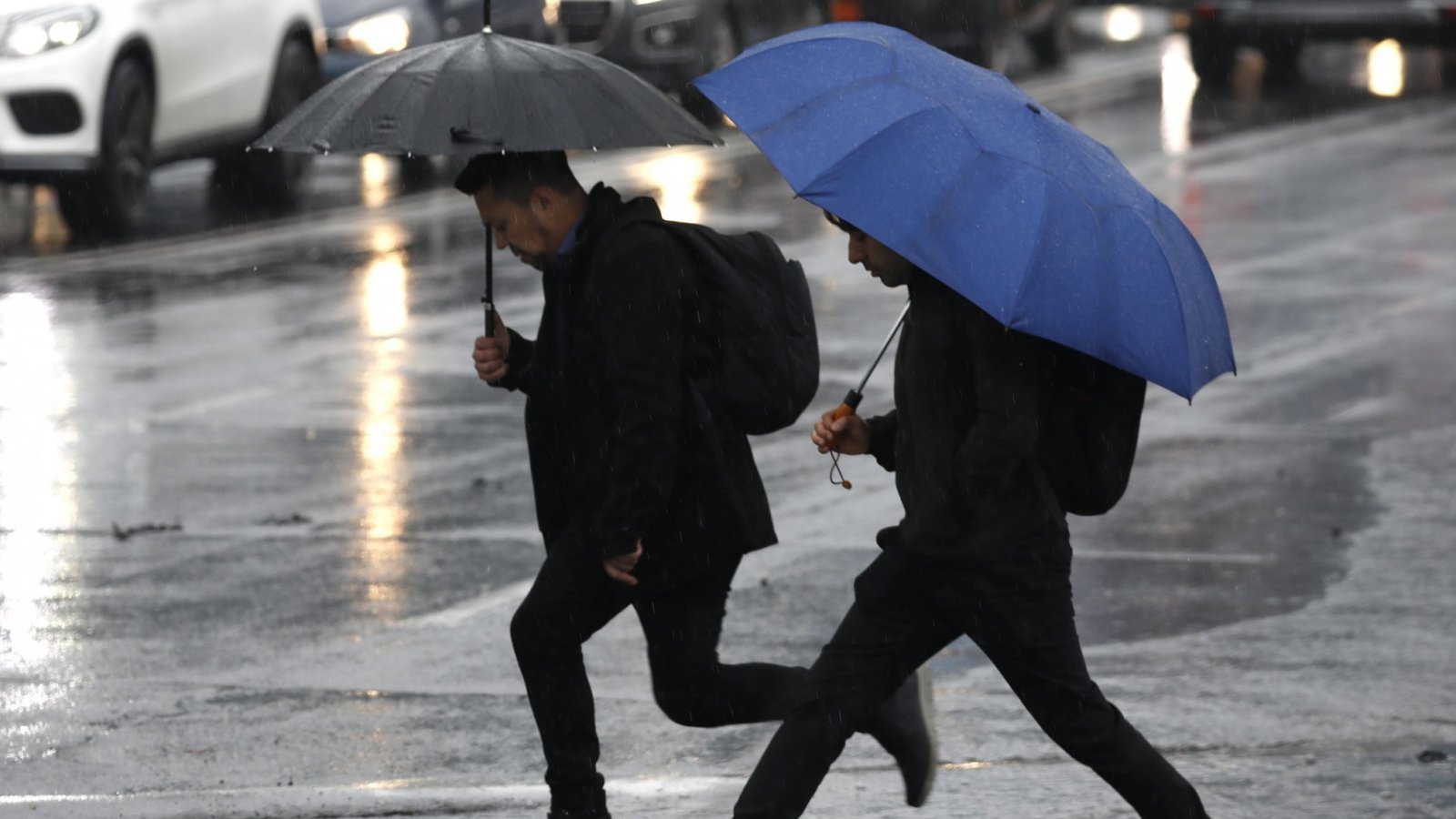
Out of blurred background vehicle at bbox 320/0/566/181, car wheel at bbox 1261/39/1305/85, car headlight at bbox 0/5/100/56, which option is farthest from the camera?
car wheel at bbox 1261/39/1305/85

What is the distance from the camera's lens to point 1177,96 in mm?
22578

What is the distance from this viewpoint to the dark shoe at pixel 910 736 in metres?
4.87

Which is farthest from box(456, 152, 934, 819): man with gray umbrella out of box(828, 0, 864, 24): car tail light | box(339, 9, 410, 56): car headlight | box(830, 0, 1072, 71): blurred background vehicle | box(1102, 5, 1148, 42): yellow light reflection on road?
Answer: box(1102, 5, 1148, 42): yellow light reflection on road

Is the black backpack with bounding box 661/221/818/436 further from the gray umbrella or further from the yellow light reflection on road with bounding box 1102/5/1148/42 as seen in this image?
the yellow light reflection on road with bounding box 1102/5/1148/42

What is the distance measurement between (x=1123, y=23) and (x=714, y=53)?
42.2 ft

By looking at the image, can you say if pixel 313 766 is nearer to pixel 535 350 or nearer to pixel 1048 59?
pixel 535 350

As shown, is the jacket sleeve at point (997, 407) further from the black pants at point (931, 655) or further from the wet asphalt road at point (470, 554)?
the wet asphalt road at point (470, 554)

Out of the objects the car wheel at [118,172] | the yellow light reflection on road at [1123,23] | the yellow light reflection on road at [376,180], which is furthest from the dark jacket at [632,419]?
the yellow light reflection on road at [1123,23]

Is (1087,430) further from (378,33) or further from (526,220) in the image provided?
(378,33)

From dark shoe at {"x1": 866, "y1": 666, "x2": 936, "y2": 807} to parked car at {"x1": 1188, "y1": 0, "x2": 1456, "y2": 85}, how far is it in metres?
16.9

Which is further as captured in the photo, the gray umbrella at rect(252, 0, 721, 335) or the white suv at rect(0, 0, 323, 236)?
the white suv at rect(0, 0, 323, 236)

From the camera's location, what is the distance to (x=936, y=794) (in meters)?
5.29

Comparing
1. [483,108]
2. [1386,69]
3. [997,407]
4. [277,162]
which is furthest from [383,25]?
[997,407]

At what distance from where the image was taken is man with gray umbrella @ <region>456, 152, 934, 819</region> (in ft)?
14.7
